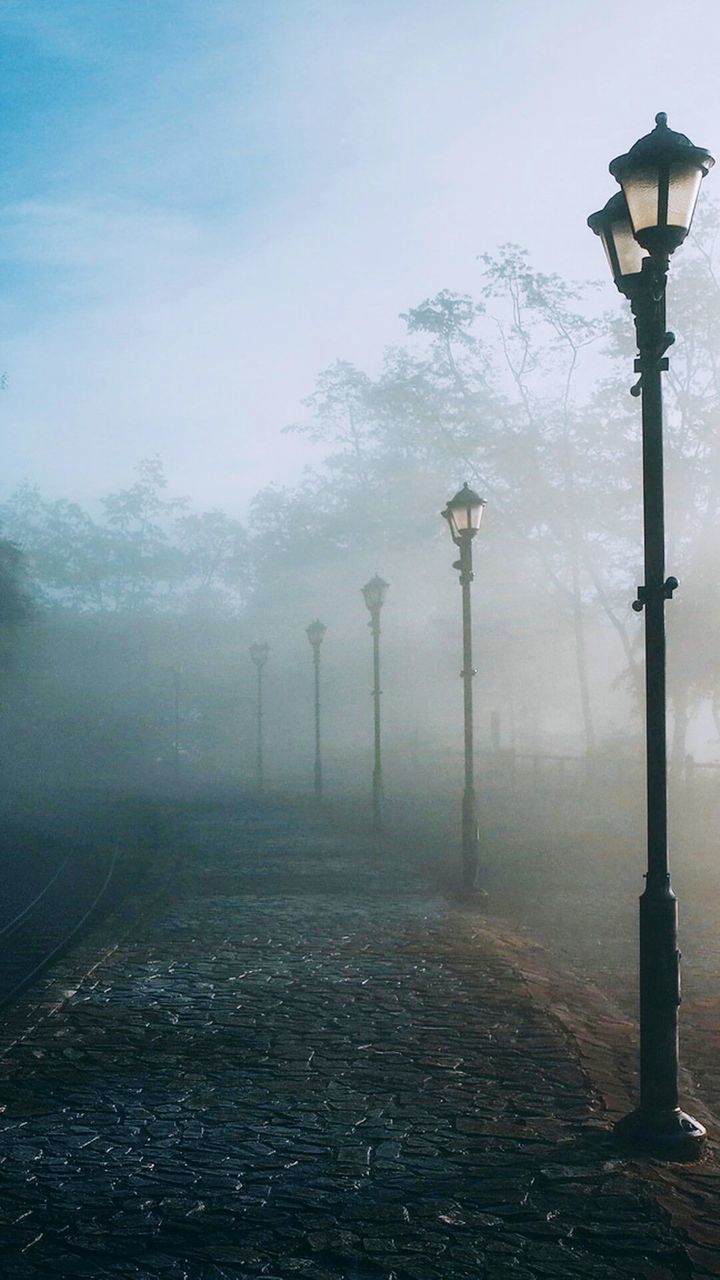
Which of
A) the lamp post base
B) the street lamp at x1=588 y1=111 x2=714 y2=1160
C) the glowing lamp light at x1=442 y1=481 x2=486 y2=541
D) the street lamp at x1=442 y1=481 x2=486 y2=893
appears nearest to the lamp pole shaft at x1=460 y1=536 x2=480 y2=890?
the street lamp at x1=442 y1=481 x2=486 y2=893

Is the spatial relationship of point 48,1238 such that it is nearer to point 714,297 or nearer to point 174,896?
point 174,896

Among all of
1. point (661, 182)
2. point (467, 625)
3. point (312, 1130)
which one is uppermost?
point (661, 182)

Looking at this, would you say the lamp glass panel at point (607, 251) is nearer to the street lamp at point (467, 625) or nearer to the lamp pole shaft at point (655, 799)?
the lamp pole shaft at point (655, 799)

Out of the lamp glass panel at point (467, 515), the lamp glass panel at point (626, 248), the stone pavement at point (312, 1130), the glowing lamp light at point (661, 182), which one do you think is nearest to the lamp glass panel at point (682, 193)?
the glowing lamp light at point (661, 182)

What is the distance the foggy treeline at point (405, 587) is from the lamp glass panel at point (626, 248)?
22569 mm

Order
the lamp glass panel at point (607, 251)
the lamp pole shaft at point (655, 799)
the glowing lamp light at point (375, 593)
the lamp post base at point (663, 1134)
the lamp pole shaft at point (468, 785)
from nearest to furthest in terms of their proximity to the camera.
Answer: the lamp post base at point (663, 1134) → the lamp pole shaft at point (655, 799) → the lamp glass panel at point (607, 251) → the lamp pole shaft at point (468, 785) → the glowing lamp light at point (375, 593)

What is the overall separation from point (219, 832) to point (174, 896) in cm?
1075

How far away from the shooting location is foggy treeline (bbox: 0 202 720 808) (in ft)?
114

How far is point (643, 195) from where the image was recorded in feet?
21.7

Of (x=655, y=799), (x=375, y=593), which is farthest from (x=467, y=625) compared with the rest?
(x=655, y=799)

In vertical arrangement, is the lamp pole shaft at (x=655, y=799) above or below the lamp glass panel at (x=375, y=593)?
below

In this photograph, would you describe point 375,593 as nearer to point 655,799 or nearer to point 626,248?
point 626,248

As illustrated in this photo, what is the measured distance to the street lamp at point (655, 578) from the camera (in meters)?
6.31

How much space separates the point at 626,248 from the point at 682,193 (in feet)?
1.88
